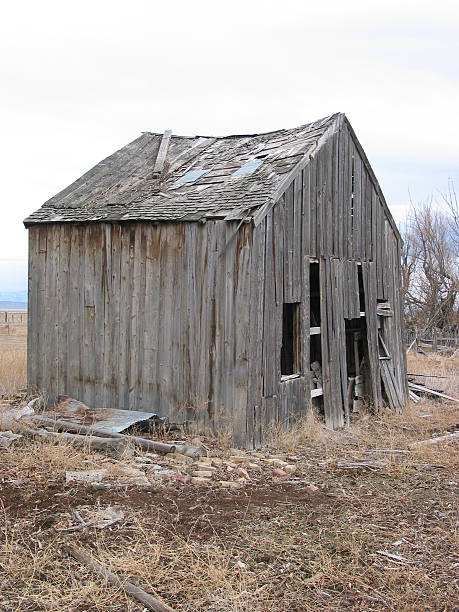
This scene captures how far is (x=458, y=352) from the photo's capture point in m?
23.9

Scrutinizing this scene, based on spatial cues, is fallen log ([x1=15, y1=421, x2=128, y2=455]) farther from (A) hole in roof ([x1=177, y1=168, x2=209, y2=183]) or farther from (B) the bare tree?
(B) the bare tree

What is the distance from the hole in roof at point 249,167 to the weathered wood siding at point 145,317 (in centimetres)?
167

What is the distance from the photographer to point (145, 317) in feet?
34.0

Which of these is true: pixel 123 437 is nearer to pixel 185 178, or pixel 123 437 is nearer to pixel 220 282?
pixel 220 282

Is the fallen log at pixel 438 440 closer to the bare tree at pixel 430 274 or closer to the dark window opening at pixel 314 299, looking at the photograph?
the dark window opening at pixel 314 299

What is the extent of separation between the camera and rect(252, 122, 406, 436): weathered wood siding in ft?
31.0

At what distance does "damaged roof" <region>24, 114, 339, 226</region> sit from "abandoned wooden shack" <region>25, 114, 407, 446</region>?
41 millimetres

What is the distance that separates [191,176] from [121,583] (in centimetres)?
835

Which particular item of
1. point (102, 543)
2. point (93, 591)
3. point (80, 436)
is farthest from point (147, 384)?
point (93, 591)

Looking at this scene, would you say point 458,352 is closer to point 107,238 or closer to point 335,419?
point 335,419

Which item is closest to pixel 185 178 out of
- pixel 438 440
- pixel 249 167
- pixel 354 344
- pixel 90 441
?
pixel 249 167

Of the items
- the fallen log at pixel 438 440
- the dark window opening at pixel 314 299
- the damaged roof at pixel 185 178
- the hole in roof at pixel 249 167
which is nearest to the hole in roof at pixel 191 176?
the damaged roof at pixel 185 178

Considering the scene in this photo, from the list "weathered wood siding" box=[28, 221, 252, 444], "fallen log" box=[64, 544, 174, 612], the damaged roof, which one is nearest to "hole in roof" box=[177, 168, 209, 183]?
the damaged roof

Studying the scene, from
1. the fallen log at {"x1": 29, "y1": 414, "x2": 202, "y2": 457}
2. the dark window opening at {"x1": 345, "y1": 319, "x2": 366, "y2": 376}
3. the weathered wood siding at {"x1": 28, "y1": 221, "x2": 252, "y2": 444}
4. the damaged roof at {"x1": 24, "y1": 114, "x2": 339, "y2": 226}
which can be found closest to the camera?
the fallen log at {"x1": 29, "y1": 414, "x2": 202, "y2": 457}
